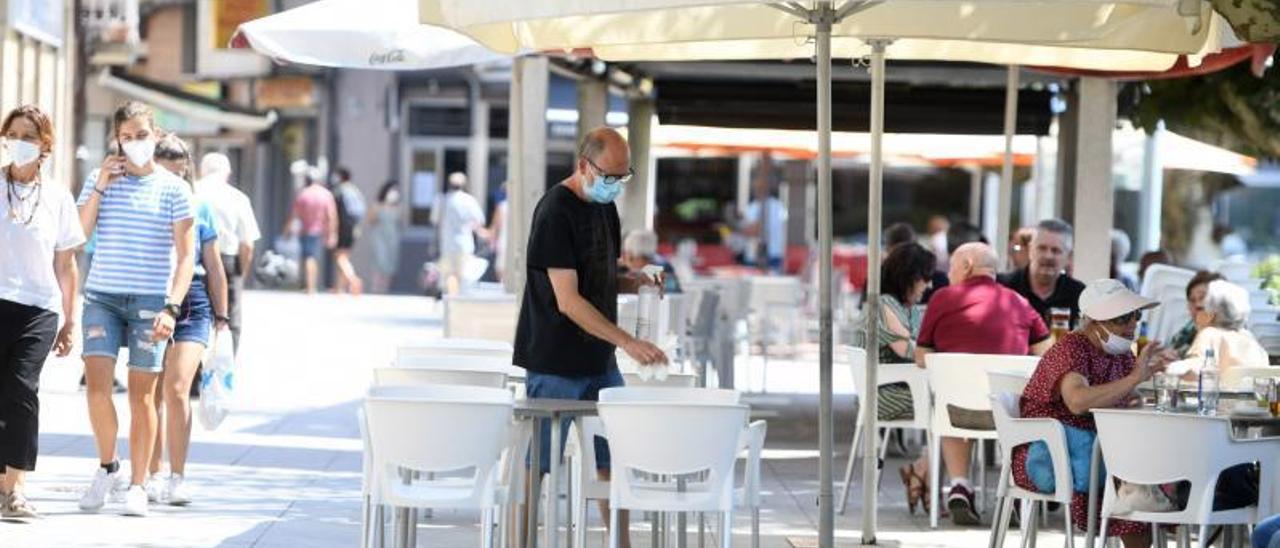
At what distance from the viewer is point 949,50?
12.2 meters

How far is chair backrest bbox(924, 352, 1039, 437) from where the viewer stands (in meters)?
11.3

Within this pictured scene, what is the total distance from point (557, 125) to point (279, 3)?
4.89 m

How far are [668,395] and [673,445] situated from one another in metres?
0.56

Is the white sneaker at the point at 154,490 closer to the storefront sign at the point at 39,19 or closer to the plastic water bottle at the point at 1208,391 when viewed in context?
the plastic water bottle at the point at 1208,391

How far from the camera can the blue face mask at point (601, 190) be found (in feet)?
29.6

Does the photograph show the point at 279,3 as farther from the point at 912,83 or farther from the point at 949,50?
the point at 949,50

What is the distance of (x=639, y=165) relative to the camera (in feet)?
64.1

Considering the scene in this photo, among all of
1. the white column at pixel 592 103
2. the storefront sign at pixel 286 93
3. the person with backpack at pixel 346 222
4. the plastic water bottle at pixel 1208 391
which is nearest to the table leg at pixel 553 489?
the plastic water bottle at pixel 1208 391

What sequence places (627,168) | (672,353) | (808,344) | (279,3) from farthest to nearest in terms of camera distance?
1. (279,3)
2. (808,344)
3. (672,353)
4. (627,168)

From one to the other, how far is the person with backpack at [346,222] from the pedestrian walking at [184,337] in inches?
919

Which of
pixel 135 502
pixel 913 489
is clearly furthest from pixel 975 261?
pixel 135 502

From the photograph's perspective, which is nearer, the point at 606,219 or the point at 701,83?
the point at 606,219

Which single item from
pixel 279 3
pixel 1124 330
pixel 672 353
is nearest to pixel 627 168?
pixel 1124 330

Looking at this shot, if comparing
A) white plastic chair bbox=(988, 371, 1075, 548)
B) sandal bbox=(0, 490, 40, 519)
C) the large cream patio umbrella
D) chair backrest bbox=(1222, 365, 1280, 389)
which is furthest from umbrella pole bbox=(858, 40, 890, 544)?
sandal bbox=(0, 490, 40, 519)
